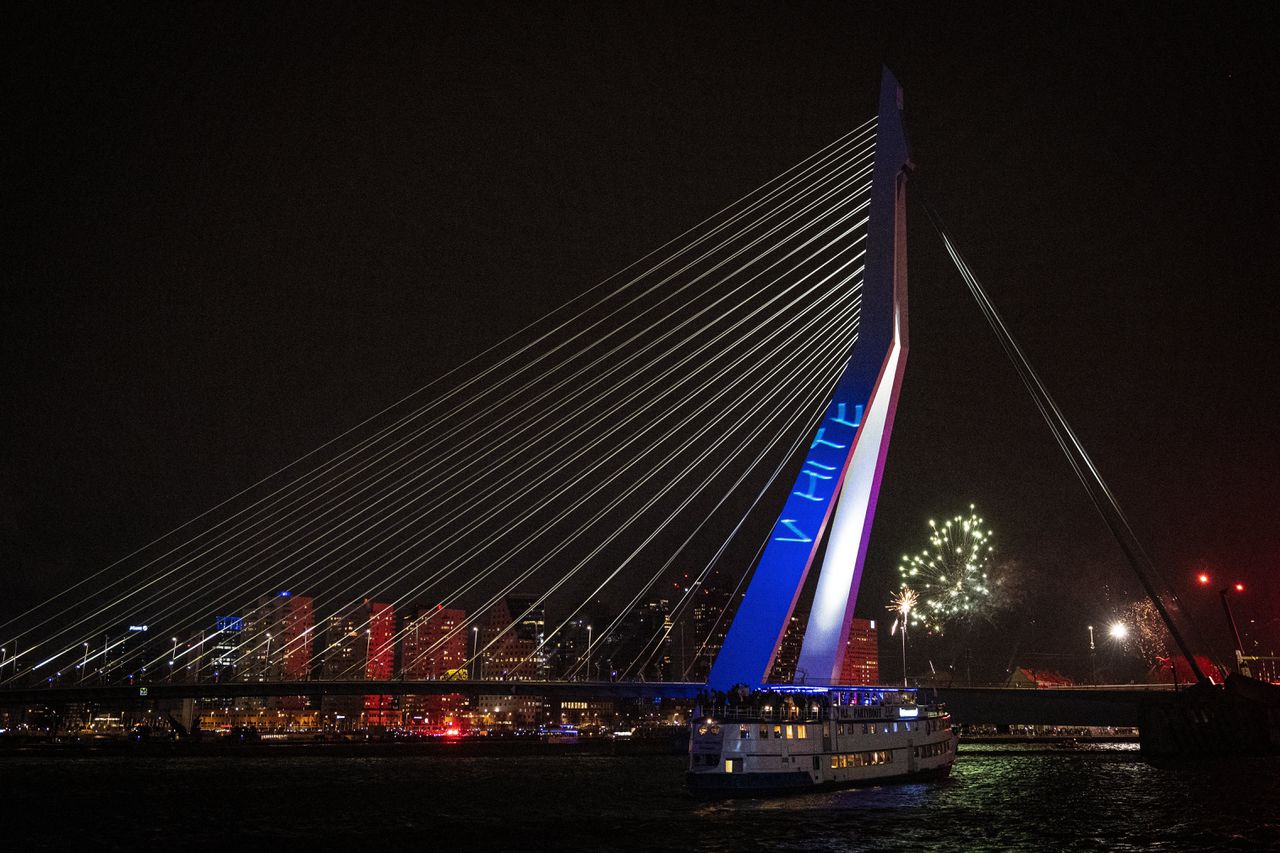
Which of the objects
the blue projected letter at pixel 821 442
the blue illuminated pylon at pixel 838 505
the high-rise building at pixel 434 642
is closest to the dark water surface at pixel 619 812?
the blue illuminated pylon at pixel 838 505

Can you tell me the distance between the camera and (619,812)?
2608cm

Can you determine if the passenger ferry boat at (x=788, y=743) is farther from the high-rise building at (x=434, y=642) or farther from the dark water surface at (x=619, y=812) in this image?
the high-rise building at (x=434, y=642)

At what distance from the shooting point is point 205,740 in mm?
78000

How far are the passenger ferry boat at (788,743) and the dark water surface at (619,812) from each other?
0.91m

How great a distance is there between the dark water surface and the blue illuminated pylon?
3.90m

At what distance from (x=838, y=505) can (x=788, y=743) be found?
21.8 feet

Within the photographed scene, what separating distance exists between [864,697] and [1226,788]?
34.1 feet

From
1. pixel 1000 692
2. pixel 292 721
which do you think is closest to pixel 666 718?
pixel 292 721

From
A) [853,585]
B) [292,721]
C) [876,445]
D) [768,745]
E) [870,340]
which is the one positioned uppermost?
[870,340]

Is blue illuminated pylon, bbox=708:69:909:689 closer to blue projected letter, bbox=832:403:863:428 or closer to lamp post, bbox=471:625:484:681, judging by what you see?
blue projected letter, bbox=832:403:863:428

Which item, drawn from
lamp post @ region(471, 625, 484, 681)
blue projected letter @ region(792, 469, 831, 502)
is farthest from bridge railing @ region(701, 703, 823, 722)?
lamp post @ region(471, 625, 484, 681)

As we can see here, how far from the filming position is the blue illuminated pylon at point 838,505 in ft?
91.1

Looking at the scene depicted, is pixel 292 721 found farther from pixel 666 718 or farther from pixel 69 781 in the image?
pixel 69 781

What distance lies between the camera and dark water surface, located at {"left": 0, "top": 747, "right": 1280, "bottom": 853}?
20953mm
